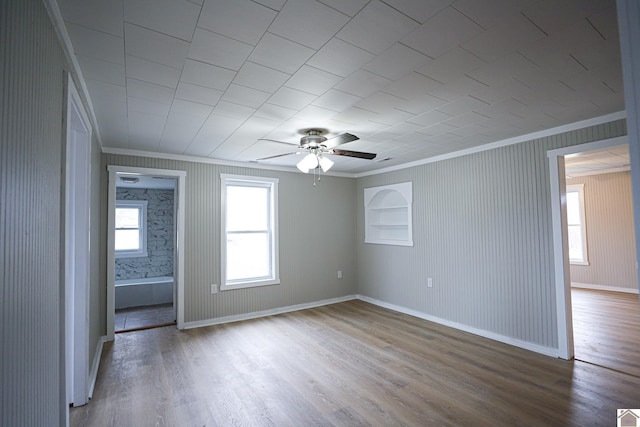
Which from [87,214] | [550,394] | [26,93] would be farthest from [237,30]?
[550,394]

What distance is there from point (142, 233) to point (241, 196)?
331cm

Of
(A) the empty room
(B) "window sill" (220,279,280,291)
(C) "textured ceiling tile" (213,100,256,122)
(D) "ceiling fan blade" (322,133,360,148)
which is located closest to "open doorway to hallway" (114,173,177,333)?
(A) the empty room

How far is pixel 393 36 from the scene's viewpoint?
1.72 metres

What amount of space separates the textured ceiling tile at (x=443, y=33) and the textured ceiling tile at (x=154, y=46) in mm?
1301

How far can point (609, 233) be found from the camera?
630 centimetres

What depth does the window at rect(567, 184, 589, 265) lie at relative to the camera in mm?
6664

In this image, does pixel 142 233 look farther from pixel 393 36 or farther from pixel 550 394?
pixel 550 394

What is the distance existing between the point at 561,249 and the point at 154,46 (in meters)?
4.06

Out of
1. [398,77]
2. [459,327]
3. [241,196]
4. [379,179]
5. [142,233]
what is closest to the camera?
[398,77]

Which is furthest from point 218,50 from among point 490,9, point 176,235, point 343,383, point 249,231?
point 249,231

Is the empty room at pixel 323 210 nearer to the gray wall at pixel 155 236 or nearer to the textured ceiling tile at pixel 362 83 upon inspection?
the textured ceiling tile at pixel 362 83

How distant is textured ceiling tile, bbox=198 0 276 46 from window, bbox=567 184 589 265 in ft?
25.4

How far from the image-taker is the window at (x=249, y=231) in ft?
16.1

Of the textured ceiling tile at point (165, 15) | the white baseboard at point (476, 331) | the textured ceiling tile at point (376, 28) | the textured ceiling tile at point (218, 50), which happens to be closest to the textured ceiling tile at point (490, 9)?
the textured ceiling tile at point (376, 28)
